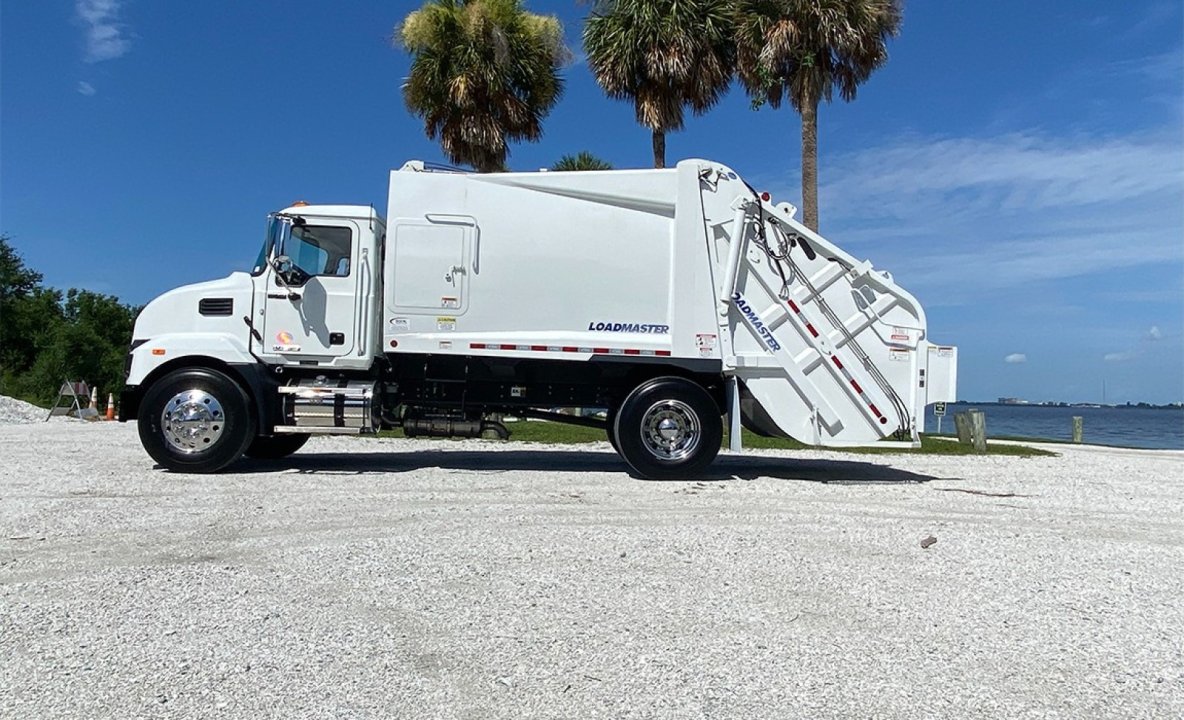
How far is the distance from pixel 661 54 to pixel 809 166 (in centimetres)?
403

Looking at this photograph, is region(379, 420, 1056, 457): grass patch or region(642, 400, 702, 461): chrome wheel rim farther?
region(379, 420, 1056, 457): grass patch

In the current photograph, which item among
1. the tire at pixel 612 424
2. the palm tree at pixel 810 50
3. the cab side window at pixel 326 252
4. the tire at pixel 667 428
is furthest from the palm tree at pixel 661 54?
the tire at pixel 667 428

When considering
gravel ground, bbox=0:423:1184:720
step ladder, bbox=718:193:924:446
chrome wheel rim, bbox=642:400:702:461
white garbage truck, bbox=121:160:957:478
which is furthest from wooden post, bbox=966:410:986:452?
chrome wheel rim, bbox=642:400:702:461

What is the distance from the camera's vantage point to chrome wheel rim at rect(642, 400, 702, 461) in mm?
Answer: 8930

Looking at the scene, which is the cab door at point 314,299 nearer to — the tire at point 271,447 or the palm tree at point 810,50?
the tire at point 271,447

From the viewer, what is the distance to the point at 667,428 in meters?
8.95

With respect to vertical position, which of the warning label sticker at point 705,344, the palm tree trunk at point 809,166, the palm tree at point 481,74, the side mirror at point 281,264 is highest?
the palm tree at point 481,74

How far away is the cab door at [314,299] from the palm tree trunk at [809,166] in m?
10.6

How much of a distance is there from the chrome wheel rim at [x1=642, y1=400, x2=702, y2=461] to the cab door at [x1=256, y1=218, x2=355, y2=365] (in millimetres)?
3405

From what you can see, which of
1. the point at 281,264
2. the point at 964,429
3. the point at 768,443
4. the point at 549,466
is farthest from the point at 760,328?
the point at 964,429

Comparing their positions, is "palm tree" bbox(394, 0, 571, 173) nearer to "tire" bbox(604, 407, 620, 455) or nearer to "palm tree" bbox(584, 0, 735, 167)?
"palm tree" bbox(584, 0, 735, 167)

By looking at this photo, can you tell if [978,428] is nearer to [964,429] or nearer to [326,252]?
[964,429]

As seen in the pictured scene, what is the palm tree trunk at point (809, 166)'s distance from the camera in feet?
55.6

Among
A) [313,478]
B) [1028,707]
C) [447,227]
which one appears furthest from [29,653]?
[447,227]
